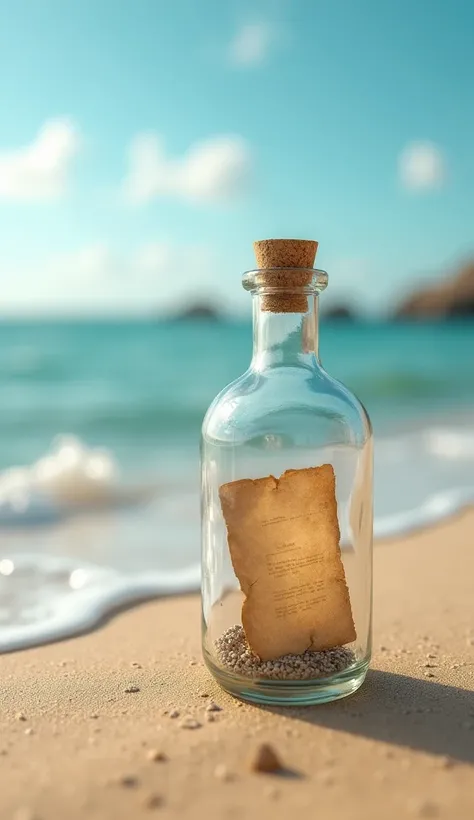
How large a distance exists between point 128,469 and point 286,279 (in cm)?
477

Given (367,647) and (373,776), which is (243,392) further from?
(373,776)

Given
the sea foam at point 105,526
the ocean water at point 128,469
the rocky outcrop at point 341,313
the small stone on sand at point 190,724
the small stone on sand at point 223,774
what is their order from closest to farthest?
1. the small stone on sand at point 223,774
2. the small stone on sand at point 190,724
3. the sea foam at point 105,526
4. the ocean water at point 128,469
5. the rocky outcrop at point 341,313

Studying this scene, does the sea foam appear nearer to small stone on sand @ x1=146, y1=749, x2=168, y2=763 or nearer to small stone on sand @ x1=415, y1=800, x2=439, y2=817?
small stone on sand @ x1=146, y1=749, x2=168, y2=763

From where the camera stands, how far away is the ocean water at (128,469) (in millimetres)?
2840

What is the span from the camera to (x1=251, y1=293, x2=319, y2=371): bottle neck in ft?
5.81

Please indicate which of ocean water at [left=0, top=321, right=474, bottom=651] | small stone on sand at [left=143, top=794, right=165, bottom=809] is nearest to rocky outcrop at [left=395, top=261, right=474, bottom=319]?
ocean water at [left=0, top=321, right=474, bottom=651]

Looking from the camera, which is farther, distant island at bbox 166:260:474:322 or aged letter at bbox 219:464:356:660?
distant island at bbox 166:260:474:322

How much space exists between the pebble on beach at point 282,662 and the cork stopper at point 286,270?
662 millimetres

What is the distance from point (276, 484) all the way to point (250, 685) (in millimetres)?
384

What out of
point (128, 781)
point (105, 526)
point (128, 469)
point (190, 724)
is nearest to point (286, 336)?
point (190, 724)

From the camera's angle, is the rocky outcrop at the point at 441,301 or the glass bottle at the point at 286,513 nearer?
the glass bottle at the point at 286,513

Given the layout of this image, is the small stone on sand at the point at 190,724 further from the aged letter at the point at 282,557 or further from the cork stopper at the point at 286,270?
the cork stopper at the point at 286,270

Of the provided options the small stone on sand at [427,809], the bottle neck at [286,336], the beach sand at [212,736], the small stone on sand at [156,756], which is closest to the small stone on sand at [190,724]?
the beach sand at [212,736]

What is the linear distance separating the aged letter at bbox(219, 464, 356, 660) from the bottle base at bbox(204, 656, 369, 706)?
57 mm
